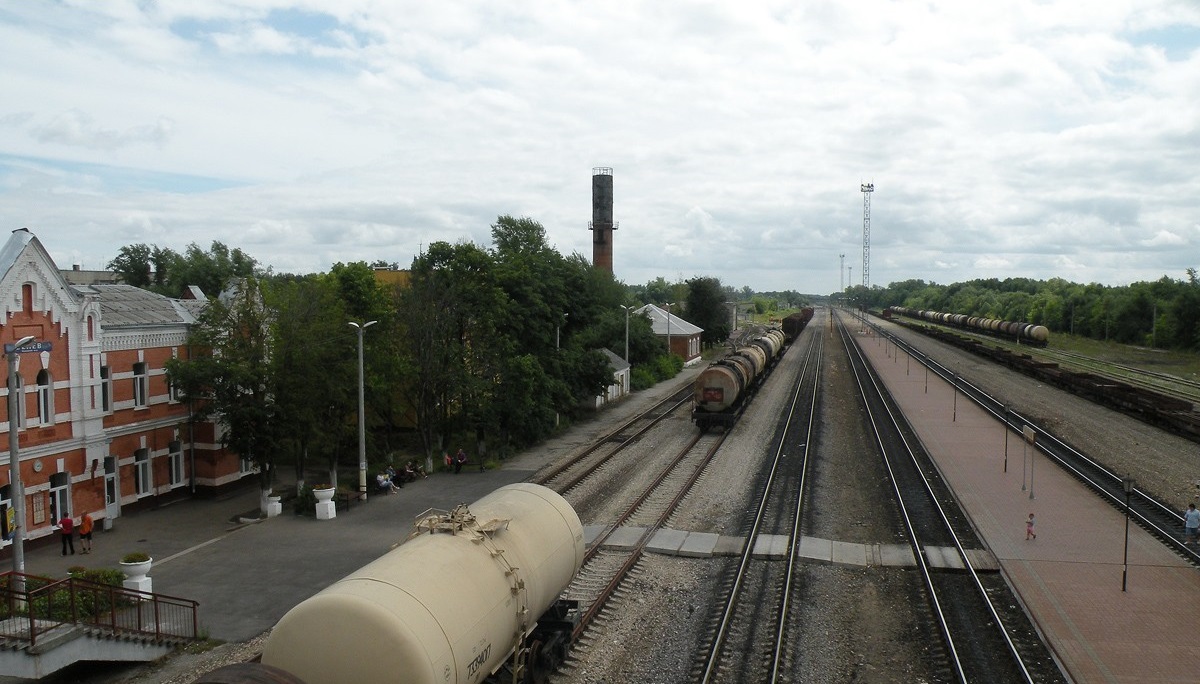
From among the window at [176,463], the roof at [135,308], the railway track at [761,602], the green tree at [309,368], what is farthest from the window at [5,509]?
the railway track at [761,602]

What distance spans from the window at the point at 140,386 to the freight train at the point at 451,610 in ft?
63.1

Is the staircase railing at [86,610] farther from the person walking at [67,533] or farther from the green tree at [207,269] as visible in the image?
the green tree at [207,269]

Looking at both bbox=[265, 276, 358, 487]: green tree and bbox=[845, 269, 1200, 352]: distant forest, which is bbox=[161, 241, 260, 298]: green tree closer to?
bbox=[265, 276, 358, 487]: green tree

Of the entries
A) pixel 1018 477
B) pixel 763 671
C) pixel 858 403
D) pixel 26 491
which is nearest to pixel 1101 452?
pixel 1018 477

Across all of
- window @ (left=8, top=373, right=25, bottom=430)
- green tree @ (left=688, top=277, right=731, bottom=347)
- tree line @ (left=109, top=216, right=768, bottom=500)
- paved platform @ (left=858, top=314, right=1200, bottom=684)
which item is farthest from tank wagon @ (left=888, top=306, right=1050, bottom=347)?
window @ (left=8, top=373, right=25, bottom=430)

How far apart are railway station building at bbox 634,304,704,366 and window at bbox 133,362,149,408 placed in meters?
49.5

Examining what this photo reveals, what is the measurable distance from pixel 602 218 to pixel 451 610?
82546 mm

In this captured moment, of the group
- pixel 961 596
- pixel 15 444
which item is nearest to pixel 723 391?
pixel 961 596

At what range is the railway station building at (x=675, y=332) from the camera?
75.5 metres

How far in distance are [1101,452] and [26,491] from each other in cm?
3833

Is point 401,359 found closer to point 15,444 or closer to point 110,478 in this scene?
point 110,478

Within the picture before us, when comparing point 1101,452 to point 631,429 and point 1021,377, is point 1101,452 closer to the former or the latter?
point 631,429

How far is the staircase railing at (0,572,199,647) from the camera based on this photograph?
12951 millimetres

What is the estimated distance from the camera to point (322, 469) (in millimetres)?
35000
